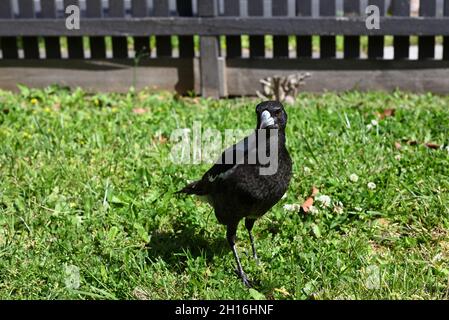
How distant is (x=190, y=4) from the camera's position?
759 cm

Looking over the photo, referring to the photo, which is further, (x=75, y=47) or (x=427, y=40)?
(x=75, y=47)

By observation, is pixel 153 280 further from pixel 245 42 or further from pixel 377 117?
pixel 245 42

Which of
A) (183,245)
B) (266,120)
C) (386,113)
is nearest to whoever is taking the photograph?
(266,120)

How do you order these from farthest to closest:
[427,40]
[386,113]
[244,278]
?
[427,40]
[386,113]
[244,278]

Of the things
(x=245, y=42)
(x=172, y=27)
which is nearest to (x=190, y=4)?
(x=172, y=27)

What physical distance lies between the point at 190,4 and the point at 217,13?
306mm

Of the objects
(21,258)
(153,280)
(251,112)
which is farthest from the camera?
(251,112)

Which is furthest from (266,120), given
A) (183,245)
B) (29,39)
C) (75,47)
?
(29,39)

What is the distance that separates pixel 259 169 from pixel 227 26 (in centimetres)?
402

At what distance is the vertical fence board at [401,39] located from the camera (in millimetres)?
7273

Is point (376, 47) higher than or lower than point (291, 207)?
higher

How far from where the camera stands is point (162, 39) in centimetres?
775

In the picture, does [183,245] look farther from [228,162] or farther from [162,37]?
[162,37]
